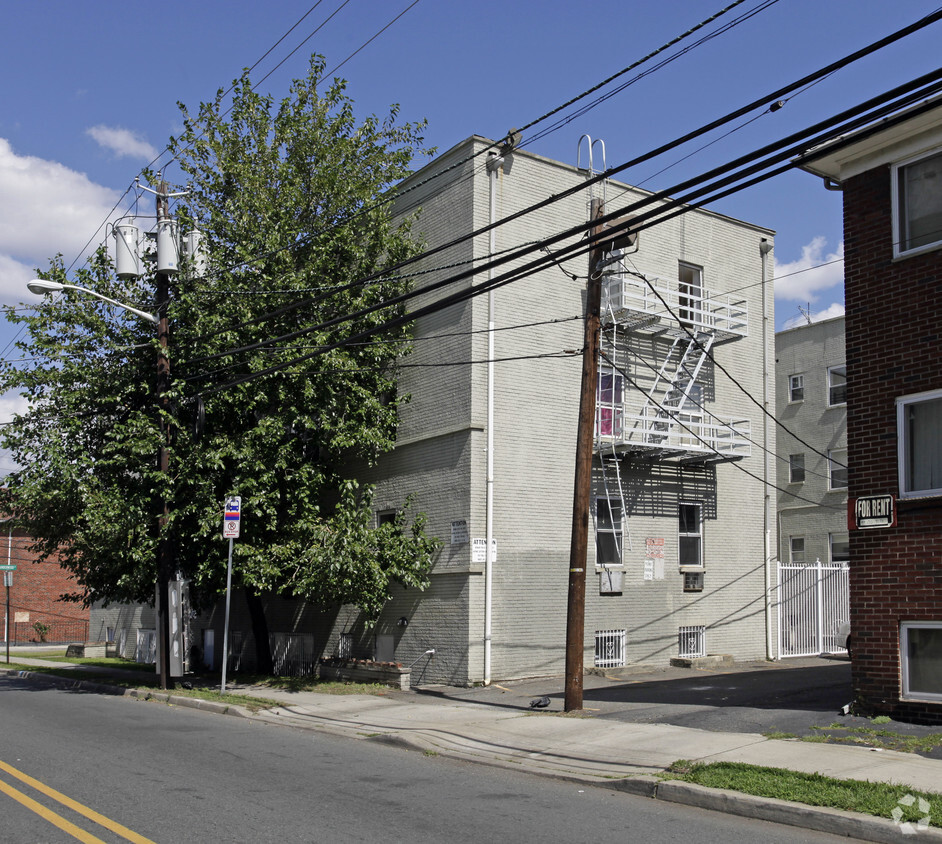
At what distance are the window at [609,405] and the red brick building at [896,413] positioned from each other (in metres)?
7.07

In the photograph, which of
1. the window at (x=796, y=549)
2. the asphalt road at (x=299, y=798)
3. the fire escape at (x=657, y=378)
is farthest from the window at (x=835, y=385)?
the asphalt road at (x=299, y=798)

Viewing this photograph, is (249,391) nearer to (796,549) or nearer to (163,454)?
(163,454)

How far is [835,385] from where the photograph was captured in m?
33.0

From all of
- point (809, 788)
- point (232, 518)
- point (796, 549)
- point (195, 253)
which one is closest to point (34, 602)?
point (195, 253)

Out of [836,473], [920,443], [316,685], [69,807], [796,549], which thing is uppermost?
[836,473]

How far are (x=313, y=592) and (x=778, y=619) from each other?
10672 mm

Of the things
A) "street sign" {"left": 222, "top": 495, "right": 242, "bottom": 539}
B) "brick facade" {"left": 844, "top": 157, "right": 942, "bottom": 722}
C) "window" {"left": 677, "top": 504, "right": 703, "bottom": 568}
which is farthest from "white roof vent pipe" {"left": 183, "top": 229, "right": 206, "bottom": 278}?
"brick facade" {"left": 844, "top": 157, "right": 942, "bottom": 722}

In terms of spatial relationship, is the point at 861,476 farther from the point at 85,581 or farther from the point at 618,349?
the point at 85,581

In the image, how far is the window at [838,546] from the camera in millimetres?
32406

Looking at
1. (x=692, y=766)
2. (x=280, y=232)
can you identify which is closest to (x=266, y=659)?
(x=280, y=232)

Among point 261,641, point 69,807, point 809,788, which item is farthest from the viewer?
point 261,641

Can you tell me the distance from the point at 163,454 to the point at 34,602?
1474 inches

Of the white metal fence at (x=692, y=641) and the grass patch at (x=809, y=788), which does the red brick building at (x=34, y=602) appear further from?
the grass patch at (x=809, y=788)

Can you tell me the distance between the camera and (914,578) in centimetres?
1107
